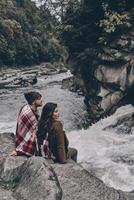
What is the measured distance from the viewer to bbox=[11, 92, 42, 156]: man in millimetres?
11539

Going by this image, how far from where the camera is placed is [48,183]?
384 inches

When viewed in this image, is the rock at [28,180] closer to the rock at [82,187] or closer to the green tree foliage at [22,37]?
the rock at [82,187]

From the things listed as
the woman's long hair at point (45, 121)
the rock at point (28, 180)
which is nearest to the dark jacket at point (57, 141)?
the woman's long hair at point (45, 121)

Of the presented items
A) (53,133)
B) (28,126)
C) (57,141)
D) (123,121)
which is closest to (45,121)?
(53,133)

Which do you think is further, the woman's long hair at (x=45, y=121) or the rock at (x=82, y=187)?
the woman's long hair at (x=45, y=121)

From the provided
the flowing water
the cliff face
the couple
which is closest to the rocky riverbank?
the couple

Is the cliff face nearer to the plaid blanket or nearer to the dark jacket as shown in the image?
the plaid blanket

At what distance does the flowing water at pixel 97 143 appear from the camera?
16.3m

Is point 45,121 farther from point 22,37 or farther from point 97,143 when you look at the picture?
point 22,37

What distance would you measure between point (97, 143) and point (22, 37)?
7558 centimetres

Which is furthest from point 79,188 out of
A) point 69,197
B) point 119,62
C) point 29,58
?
point 29,58

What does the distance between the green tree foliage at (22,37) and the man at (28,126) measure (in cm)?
6765

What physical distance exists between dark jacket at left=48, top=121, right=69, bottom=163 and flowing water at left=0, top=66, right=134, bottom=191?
4.43 m

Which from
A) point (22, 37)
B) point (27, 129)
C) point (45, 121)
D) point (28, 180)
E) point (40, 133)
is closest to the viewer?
point (28, 180)
